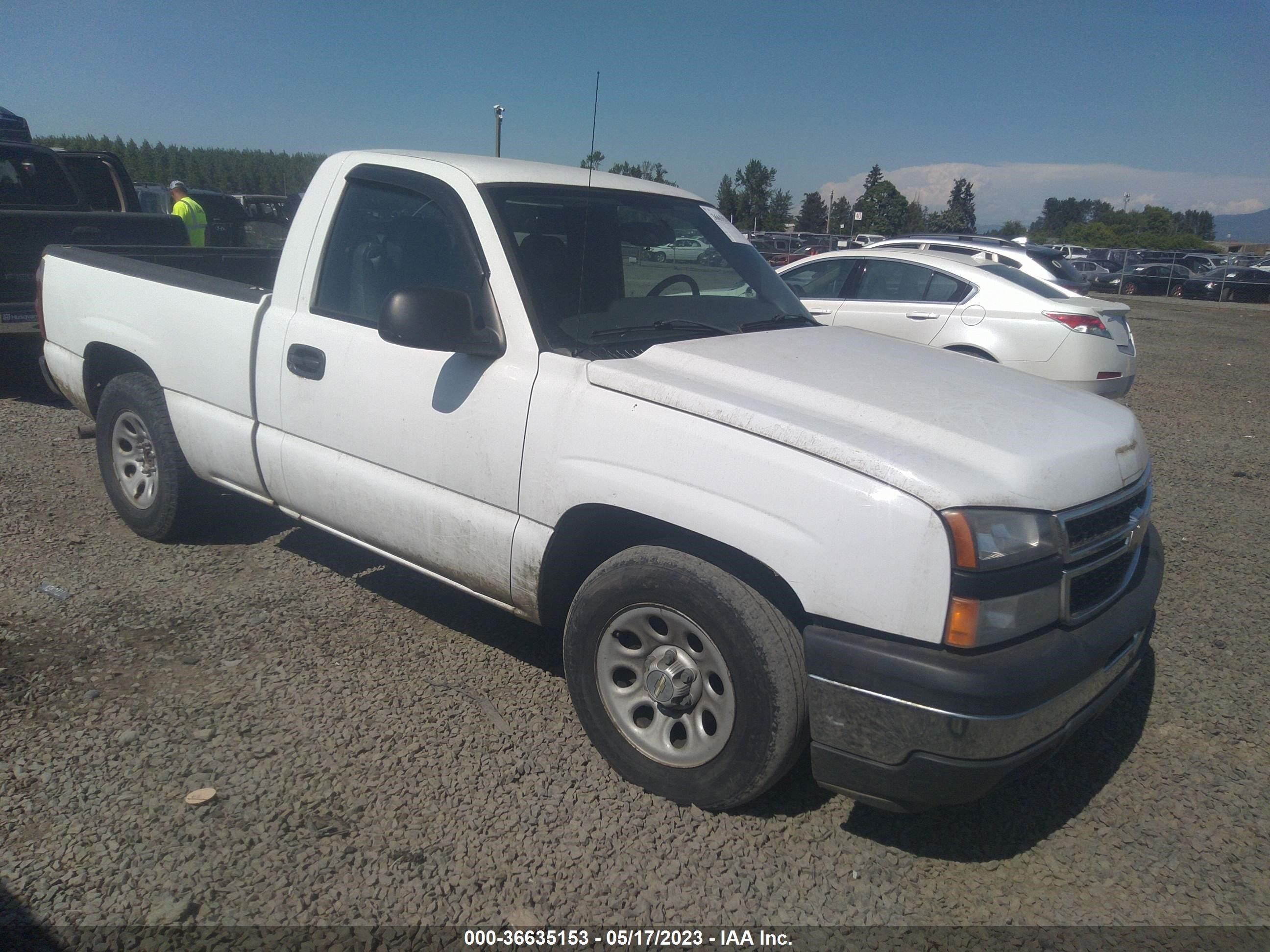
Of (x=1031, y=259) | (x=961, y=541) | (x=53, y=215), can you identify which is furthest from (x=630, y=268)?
(x=1031, y=259)

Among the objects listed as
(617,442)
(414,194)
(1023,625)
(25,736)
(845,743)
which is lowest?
(25,736)

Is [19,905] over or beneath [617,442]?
beneath

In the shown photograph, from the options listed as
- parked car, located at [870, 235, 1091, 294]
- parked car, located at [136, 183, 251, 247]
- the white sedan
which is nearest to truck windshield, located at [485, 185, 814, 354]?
the white sedan

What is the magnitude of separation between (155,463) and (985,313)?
6807 mm

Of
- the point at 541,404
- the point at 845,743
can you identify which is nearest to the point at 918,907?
the point at 845,743

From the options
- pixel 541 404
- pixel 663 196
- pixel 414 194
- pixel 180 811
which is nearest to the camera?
pixel 180 811

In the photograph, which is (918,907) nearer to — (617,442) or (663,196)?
(617,442)

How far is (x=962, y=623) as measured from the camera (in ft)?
7.27

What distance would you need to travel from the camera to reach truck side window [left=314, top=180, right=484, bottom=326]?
3.38m

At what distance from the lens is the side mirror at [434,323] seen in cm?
287

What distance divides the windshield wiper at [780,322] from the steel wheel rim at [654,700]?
127 centimetres

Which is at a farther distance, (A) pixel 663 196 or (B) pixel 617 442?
(A) pixel 663 196

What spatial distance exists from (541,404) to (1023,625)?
155 cm

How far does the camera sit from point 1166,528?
563cm
